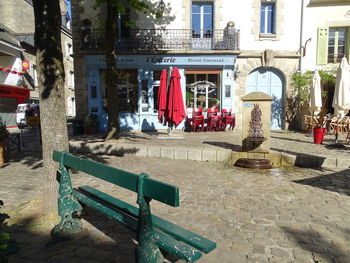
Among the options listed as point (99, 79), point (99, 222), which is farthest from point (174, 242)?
point (99, 79)

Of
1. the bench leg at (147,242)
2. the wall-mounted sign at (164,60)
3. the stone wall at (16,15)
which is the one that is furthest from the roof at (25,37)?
the bench leg at (147,242)

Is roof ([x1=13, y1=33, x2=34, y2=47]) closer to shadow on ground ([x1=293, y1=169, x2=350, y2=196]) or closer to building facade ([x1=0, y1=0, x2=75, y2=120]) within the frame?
building facade ([x1=0, y1=0, x2=75, y2=120])

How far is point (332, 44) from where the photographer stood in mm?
13203

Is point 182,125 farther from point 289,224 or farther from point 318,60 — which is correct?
point 289,224

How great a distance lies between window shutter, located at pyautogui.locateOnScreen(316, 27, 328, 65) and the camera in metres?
12.7

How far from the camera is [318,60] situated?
42.3 feet

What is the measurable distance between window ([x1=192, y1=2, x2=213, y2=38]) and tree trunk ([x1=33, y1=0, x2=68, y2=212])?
10.5 m

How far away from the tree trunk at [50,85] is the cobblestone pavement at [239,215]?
2.25ft

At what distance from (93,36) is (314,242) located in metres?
12.4

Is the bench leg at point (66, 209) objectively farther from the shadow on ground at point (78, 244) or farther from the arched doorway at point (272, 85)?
the arched doorway at point (272, 85)

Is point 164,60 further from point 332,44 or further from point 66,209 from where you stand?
point 66,209

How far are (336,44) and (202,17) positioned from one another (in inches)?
270

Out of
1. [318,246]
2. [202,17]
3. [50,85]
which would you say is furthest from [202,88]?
[318,246]

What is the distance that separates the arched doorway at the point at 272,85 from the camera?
1318 cm
